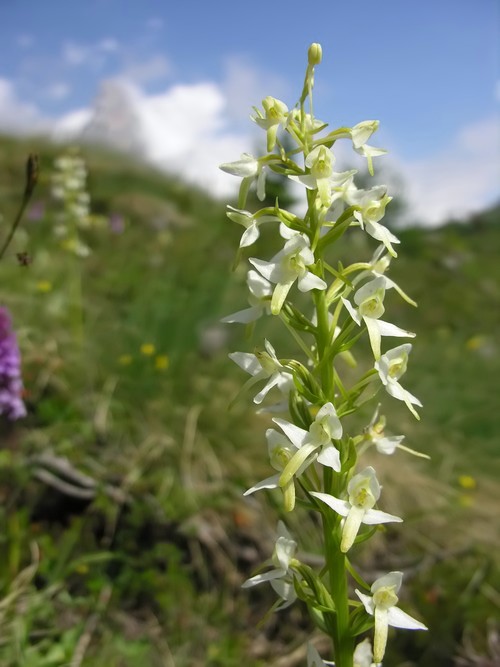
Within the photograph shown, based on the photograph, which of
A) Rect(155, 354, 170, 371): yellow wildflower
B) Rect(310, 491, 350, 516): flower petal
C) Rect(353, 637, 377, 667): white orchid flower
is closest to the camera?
Rect(310, 491, 350, 516): flower petal

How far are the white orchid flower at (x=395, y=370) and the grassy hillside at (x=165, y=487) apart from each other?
1.78 meters

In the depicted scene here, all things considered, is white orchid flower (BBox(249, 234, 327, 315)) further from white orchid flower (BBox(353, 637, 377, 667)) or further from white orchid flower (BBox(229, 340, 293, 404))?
white orchid flower (BBox(353, 637, 377, 667))

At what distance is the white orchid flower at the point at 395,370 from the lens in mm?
1456

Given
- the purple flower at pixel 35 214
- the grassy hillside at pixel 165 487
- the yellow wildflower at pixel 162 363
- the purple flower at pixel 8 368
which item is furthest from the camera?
the purple flower at pixel 35 214

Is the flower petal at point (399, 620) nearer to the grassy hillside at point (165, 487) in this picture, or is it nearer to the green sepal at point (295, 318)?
the green sepal at point (295, 318)

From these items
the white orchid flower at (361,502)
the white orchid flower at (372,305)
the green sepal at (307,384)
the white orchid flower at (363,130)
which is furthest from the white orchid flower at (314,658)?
the white orchid flower at (363,130)

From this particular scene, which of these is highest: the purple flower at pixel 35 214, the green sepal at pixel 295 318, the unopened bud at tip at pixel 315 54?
the purple flower at pixel 35 214

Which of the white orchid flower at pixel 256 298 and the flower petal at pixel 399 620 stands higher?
the white orchid flower at pixel 256 298

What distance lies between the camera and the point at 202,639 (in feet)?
9.62

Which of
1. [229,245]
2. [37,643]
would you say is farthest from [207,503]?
[229,245]

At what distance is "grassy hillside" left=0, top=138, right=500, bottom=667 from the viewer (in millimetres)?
2953

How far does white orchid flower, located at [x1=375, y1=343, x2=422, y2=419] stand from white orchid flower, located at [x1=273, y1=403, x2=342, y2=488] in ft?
0.51

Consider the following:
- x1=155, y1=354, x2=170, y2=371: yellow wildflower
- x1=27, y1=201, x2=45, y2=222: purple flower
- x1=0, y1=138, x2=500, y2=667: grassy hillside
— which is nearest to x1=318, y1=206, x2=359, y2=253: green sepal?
x1=0, y1=138, x2=500, y2=667: grassy hillside

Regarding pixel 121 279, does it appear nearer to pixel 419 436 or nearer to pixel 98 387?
pixel 98 387
